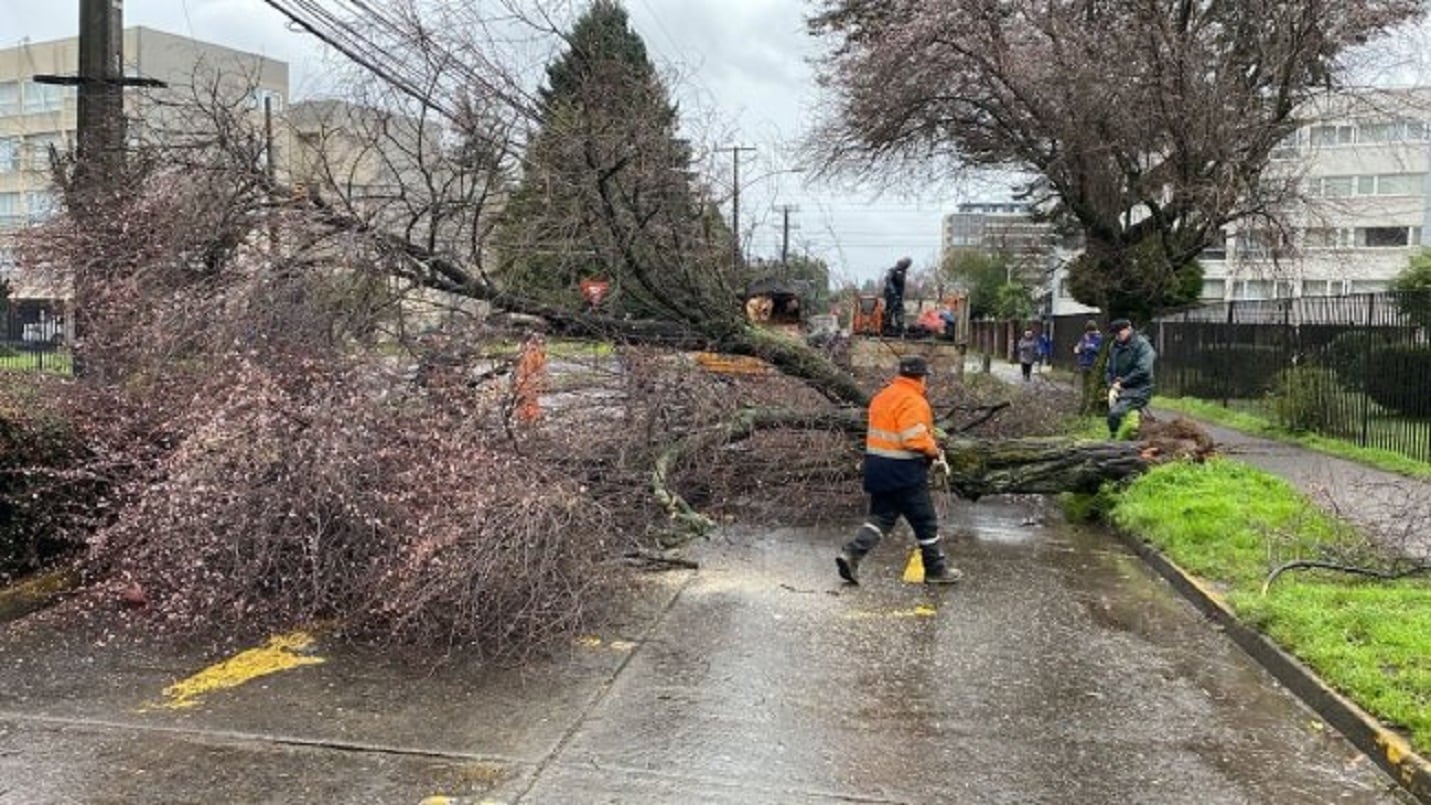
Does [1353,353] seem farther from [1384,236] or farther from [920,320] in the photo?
[1384,236]

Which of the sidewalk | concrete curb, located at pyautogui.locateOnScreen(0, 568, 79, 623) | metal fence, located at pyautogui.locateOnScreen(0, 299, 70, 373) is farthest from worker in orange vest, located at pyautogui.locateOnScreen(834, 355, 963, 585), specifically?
metal fence, located at pyautogui.locateOnScreen(0, 299, 70, 373)

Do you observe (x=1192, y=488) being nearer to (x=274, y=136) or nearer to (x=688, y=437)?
(x=688, y=437)

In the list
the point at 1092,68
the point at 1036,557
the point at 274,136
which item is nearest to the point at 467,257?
the point at 274,136

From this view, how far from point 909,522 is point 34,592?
5.39 m

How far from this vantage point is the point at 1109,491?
10.6m

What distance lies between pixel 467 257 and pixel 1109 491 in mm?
5984

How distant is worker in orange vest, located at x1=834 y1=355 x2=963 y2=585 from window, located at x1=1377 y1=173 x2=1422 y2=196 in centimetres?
5221

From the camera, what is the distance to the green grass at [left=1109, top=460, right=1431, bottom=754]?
537 cm

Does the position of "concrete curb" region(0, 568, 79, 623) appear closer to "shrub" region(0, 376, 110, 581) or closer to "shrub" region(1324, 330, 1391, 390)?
"shrub" region(0, 376, 110, 581)

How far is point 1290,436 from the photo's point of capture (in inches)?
626

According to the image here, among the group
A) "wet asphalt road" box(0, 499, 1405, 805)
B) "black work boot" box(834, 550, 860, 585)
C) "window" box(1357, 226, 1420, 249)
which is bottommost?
"wet asphalt road" box(0, 499, 1405, 805)

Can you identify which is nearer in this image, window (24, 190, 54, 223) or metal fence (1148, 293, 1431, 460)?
window (24, 190, 54, 223)

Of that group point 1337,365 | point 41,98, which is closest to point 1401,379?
point 1337,365

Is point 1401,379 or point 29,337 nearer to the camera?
point 1401,379
